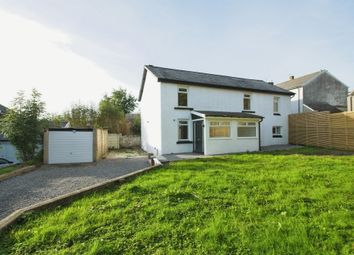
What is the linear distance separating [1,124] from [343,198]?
15716 mm

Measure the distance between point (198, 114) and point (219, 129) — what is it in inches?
71.6

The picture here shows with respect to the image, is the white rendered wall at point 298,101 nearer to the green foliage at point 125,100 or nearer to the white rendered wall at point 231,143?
the white rendered wall at point 231,143

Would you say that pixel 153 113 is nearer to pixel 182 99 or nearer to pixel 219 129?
pixel 182 99

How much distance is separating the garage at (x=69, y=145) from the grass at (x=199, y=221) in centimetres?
811

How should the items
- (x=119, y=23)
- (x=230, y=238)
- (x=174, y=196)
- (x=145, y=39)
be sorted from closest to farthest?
(x=230, y=238) → (x=174, y=196) → (x=119, y=23) → (x=145, y=39)

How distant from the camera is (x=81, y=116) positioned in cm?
2538

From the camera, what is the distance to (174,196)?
5492mm

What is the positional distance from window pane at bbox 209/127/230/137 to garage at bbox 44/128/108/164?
24.9ft

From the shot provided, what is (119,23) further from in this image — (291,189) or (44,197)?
(291,189)

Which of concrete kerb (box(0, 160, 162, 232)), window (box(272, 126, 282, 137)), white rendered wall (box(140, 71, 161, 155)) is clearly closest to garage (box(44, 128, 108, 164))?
white rendered wall (box(140, 71, 161, 155))

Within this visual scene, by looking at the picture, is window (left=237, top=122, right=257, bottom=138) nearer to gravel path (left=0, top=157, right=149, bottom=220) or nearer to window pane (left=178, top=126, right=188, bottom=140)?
window pane (left=178, top=126, right=188, bottom=140)

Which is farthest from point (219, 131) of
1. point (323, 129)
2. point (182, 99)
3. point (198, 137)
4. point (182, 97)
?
point (323, 129)

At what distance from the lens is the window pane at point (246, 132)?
1625cm

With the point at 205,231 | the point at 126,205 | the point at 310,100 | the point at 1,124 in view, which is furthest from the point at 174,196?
the point at 310,100
